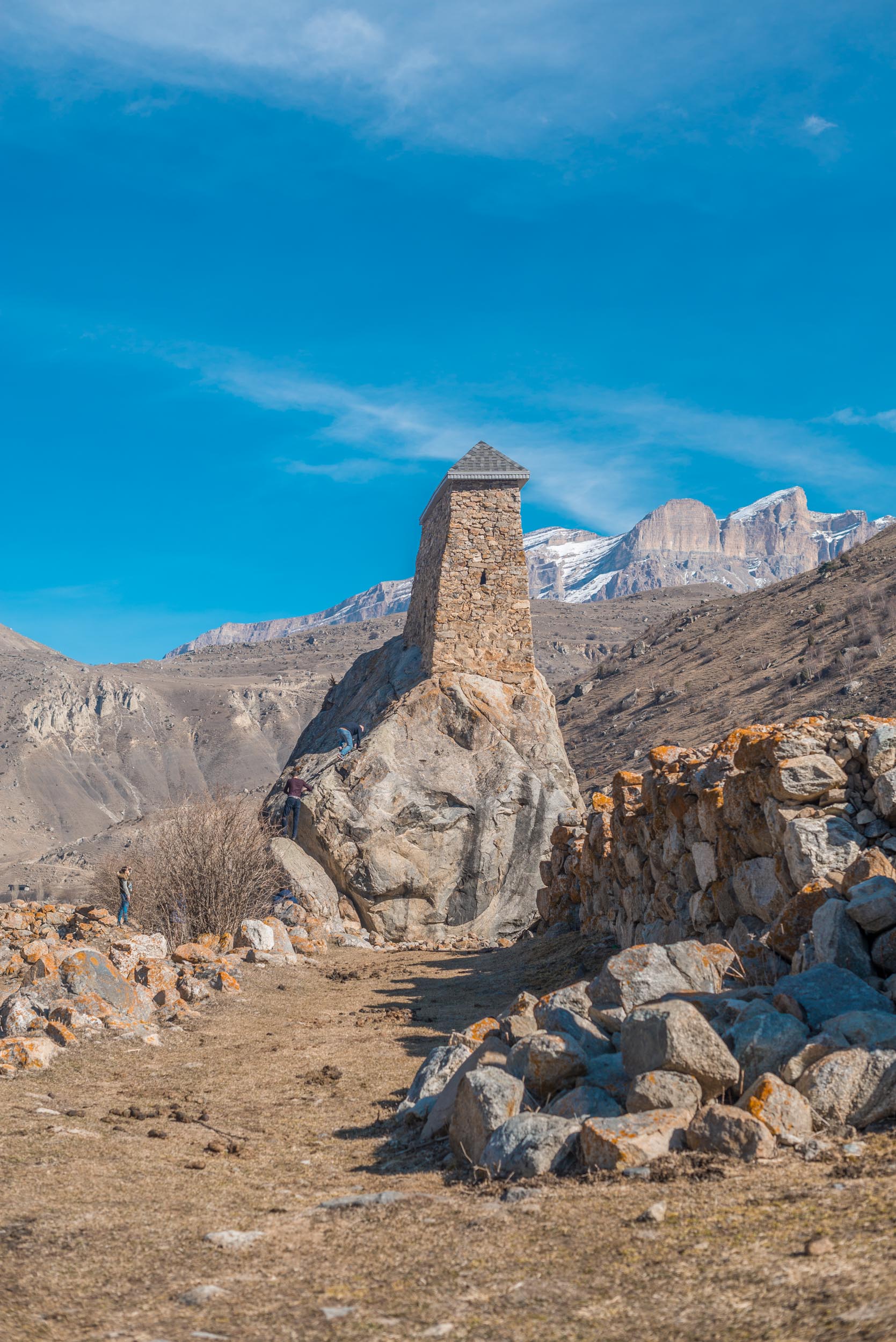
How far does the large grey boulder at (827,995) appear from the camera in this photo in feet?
17.6

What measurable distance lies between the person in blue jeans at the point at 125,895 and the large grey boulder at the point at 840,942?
1161 centimetres

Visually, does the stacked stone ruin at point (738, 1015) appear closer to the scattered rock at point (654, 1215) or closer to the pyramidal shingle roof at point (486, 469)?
the scattered rock at point (654, 1215)

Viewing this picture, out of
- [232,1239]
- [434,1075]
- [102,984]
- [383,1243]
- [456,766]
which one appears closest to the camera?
[383,1243]

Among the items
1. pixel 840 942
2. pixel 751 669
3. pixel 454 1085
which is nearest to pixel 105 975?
pixel 454 1085

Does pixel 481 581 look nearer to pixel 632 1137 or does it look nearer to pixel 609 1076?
pixel 609 1076

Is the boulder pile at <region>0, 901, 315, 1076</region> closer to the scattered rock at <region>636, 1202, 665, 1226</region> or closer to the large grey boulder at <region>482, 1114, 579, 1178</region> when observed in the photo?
the large grey boulder at <region>482, 1114, 579, 1178</region>

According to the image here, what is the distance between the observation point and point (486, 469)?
2225 cm

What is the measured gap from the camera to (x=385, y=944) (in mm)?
17984

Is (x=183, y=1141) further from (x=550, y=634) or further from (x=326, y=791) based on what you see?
(x=550, y=634)

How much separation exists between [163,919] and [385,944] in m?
4.23

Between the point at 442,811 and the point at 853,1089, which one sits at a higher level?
the point at 442,811

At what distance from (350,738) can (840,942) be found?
15.0 metres

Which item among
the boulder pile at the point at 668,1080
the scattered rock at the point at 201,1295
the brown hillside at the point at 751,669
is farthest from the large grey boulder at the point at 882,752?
the brown hillside at the point at 751,669

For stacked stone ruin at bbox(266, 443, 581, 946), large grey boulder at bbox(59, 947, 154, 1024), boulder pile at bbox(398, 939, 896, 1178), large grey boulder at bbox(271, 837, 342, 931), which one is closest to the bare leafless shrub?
large grey boulder at bbox(271, 837, 342, 931)
